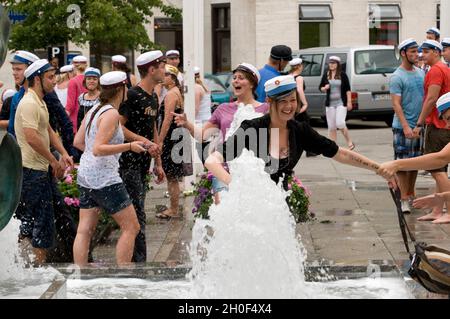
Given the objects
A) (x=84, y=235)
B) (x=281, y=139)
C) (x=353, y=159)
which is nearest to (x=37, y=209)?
(x=84, y=235)

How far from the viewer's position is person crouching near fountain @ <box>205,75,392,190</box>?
24.5ft

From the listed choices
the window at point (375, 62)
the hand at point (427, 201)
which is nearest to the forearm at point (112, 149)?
the hand at point (427, 201)

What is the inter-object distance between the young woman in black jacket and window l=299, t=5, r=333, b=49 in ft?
56.5

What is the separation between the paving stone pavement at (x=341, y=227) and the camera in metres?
10.1

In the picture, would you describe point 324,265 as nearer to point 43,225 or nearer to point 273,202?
point 273,202

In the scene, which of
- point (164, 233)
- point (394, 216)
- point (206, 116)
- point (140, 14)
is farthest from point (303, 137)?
point (140, 14)

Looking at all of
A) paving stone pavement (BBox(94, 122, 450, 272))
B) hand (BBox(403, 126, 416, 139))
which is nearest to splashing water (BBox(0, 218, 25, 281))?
paving stone pavement (BBox(94, 122, 450, 272))

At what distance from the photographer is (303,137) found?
7.69 m

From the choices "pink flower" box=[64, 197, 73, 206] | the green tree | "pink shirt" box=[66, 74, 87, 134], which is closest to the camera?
"pink flower" box=[64, 197, 73, 206]

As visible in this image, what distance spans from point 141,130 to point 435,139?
3.88 m

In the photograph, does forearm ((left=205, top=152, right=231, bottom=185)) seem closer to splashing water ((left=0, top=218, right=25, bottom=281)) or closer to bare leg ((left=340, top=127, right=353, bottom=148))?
splashing water ((left=0, top=218, right=25, bottom=281))

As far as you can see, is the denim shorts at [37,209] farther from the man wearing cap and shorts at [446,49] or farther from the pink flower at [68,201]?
the man wearing cap and shorts at [446,49]

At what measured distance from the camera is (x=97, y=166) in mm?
8570

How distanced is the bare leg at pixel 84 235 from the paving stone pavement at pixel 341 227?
0.66 metres
